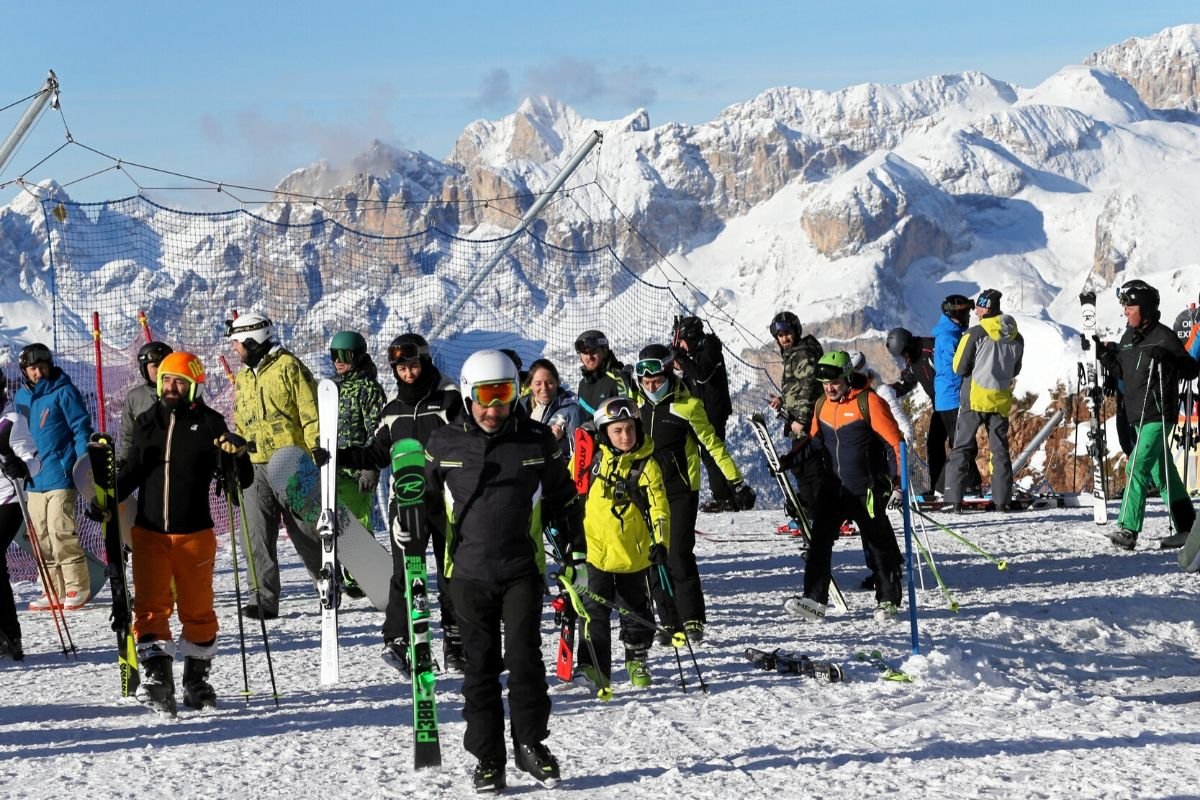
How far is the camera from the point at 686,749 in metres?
6.36

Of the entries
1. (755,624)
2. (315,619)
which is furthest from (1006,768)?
(315,619)

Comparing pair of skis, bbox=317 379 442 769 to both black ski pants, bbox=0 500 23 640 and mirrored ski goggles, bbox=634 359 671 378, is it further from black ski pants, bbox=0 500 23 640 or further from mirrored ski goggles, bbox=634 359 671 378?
black ski pants, bbox=0 500 23 640

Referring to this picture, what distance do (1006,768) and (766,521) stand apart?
413 inches

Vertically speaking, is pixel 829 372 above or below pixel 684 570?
above

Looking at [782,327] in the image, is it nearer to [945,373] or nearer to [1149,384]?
[1149,384]

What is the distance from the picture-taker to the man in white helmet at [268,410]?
31.7ft

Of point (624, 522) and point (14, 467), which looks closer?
point (624, 522)

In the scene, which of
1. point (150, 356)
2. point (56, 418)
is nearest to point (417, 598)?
point (150, 356)

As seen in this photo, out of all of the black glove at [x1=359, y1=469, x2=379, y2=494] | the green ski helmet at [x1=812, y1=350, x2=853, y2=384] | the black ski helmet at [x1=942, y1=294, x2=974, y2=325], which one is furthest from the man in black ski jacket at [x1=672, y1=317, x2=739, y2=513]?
the black glove at [x1=359, y1=469, x2=379, y2=494]

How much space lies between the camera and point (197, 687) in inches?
290

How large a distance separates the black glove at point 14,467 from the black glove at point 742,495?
14.2 ft

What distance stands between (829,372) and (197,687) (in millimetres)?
4469

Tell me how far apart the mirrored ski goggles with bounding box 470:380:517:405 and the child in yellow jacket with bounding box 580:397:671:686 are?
2017 mm

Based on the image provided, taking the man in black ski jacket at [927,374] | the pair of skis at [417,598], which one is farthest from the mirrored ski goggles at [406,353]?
the man in black ski jacket at [927,374]
